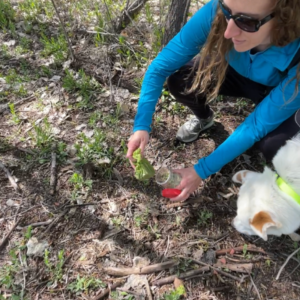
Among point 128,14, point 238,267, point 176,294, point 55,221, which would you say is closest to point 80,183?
point 55,221

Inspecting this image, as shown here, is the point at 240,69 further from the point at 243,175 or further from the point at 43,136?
the point at 43,136

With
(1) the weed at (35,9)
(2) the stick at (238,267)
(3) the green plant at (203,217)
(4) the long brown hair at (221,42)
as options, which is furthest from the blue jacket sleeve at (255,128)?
(1) the weed at (35,9)

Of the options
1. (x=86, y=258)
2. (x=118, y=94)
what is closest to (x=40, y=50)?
(x=118, y=94)

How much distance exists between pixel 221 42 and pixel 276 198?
1.24 meters

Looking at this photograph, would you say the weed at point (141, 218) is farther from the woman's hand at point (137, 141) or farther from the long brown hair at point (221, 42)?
the long brown hair at point (221, 42)

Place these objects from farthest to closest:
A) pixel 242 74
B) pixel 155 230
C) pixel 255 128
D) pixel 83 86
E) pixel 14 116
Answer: pixel 83 86
pixel 14 116
pixel 155 230
pixel 242 74
pixel 255 128

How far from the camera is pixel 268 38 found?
1.90 metres

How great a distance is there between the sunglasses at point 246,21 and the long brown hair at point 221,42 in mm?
75

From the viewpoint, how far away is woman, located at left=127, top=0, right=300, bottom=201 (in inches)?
66.2

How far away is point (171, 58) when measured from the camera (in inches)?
93.5

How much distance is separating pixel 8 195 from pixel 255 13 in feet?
8.79

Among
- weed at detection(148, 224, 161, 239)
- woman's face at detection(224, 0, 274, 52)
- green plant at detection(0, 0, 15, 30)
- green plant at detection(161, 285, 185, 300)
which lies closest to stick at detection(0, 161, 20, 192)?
weed at detection(148, 224, 161, 239)

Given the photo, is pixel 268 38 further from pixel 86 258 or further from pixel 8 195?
pixel 8 195

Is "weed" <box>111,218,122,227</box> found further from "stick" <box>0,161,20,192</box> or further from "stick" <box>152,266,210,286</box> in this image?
"stick" <box>0,161,20,192</box>
